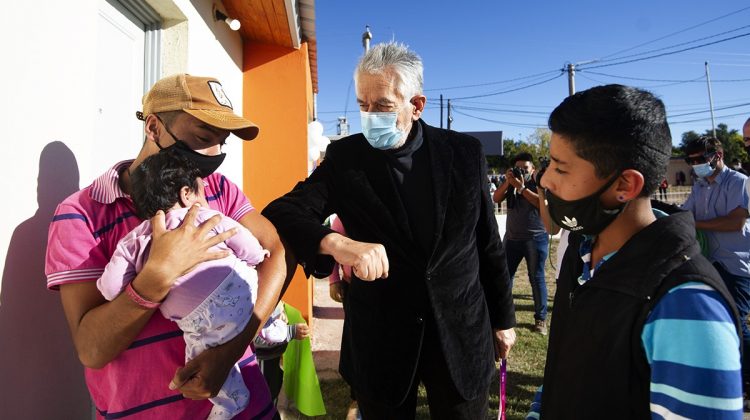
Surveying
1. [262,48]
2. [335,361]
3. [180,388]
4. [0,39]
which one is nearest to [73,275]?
[180,388]

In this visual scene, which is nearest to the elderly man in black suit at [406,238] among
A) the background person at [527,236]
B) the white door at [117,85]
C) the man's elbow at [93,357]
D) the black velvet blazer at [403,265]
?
the black velvet blazer at [403,265]

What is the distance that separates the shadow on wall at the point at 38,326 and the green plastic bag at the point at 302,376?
1.58 m

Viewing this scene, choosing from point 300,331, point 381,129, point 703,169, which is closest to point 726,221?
point 703,169

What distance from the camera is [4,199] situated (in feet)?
3.94

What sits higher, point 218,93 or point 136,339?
point 218,93

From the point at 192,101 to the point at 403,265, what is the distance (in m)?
0.96

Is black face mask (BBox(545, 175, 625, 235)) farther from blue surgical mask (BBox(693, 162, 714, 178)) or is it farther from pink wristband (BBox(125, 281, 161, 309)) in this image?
blue surgical mask (BBox(693, 162, 714, 178))

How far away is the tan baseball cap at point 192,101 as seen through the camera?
4.64 feet

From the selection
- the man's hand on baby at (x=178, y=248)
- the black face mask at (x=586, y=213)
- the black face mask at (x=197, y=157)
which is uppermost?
the black face mask at (x=197, y=157)

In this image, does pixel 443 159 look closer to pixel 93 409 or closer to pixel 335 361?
pixel 93 409

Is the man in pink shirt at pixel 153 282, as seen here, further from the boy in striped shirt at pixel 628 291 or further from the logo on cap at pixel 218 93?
the boy in striped shirt at pixel 628 291

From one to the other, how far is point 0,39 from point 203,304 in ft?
2.88

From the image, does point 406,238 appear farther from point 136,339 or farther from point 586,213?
point 136,339

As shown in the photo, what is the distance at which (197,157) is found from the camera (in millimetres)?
1448
